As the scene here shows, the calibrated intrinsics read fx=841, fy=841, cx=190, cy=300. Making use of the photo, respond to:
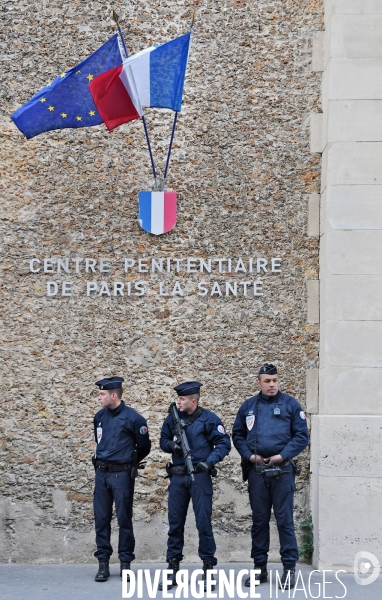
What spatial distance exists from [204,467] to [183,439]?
0.28 meters

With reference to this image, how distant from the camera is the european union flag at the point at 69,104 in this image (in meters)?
7.49

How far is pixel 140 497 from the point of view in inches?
308

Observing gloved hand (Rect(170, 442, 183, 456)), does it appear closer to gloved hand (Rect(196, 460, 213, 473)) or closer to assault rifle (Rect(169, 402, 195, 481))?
assault rifle (Rect(169, 402, 195, 481))

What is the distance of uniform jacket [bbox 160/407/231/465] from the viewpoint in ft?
22.4

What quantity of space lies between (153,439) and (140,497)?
1.80ft

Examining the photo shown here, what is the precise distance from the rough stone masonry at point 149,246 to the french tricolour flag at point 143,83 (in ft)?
2.28

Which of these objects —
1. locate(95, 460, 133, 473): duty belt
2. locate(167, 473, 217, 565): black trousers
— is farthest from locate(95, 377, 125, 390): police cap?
locate(167, 473, 217, 565): black trousers

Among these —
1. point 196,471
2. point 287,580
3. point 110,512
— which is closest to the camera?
point 287,580

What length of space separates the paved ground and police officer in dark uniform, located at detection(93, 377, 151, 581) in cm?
29

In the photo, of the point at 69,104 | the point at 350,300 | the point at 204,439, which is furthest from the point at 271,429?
the point at 69,104

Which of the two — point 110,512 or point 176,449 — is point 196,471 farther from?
point 110,512

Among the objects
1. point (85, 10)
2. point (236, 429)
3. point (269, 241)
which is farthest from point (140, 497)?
point (85, 10)

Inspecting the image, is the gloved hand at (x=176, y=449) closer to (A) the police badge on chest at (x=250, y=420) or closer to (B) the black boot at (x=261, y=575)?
(A) the police badge on chest at (x=250, y=420)

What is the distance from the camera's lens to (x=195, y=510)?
6.78 meters
